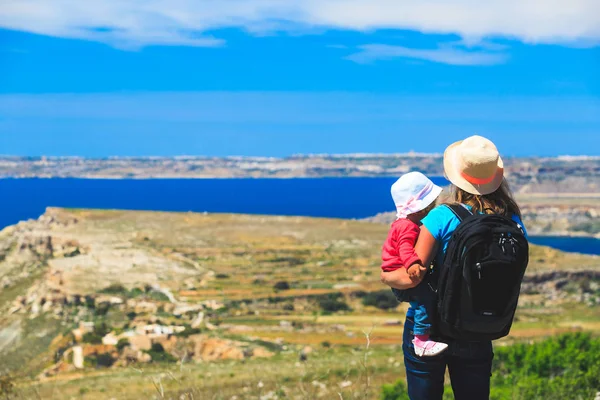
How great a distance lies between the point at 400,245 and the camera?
3551mm

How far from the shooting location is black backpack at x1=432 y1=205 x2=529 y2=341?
3199 millimetres

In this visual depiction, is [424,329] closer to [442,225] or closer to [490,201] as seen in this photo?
[442,225]

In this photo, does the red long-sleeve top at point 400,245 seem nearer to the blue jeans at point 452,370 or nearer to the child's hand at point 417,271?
the child's hand at point 417,271

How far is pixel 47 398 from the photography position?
35.9ft

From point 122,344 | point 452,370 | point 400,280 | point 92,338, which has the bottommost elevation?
point 92,338

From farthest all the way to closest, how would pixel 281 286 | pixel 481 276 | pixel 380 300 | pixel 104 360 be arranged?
pixel 281 286
pixel 380 300
pixel 104 360
pixel 481 276

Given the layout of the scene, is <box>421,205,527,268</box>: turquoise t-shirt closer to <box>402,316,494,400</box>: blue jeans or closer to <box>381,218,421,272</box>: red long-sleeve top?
<box>381,218,421,272</box>: red long-sleeve top

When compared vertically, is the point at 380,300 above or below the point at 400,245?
below

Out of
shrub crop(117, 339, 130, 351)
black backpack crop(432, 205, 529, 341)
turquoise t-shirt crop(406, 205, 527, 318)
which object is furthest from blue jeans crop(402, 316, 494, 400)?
shrub crop(117, 339, 130, 351)

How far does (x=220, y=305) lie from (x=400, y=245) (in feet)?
82.9

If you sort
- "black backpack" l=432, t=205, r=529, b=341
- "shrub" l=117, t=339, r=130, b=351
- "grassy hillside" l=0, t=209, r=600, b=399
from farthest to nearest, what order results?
"shrub" l=117, t=339, r=130, b=351 → "grassy hillside" l=0, t=209, r=600, b=399 → "black backpack" l=432, t=205, r=529, b=341

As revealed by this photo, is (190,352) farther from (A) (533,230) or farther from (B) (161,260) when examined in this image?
(A) (533,230)

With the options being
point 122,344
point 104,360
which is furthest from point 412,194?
point 122,344

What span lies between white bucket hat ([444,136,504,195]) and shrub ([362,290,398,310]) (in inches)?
988
